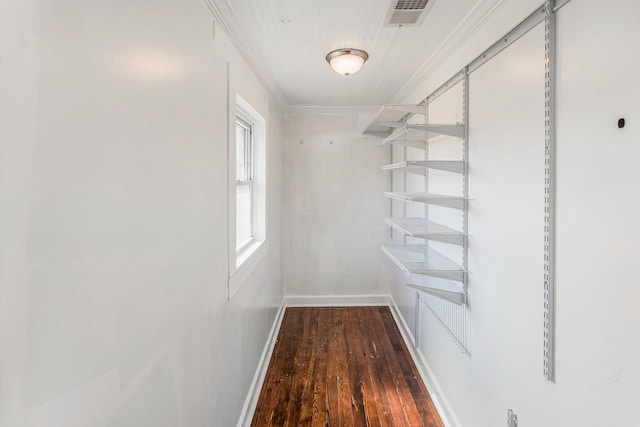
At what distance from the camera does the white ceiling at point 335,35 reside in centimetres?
162

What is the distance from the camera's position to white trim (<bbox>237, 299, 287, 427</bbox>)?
201cm

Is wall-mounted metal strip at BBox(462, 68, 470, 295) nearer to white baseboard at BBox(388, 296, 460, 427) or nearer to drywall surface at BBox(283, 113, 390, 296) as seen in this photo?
white baseboard at BBox(388, 296, 460, 427)

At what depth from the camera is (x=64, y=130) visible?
0.62m

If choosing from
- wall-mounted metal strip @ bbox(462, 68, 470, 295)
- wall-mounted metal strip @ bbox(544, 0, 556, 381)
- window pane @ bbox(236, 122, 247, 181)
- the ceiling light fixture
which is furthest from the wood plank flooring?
the ceiling light fixture

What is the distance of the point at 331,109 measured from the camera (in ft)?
12.6

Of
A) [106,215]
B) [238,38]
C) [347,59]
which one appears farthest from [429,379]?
[238,38]

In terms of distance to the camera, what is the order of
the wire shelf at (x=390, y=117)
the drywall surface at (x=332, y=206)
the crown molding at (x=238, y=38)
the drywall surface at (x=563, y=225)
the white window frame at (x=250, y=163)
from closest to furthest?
the drywall surface at (x=563, y=225), the crown molding at (x=238, y=38), the wire shelf at (x=390, y=117), the white window frame at (x=250, y=163), the drywall surface at (x=332, y=206)

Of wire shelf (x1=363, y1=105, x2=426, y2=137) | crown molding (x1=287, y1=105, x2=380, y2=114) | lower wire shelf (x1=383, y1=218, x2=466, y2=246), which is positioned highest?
crown molding (x1=287, y1=105, x2=380, y2=114)

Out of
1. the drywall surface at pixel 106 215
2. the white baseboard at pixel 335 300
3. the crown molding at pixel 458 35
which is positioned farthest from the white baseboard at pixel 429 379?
the crown molding at pixel 458 35

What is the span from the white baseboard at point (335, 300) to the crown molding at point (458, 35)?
2.46 metres

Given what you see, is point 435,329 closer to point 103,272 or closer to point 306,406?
point 306,406

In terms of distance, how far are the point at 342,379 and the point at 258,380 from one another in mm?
626

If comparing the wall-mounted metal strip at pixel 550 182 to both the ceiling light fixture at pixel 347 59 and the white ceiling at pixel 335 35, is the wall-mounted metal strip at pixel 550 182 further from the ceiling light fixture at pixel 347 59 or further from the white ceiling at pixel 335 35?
the ceiling light fixture at pixel 347 59

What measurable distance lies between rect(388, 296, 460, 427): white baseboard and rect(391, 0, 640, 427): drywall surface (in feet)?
1.07
